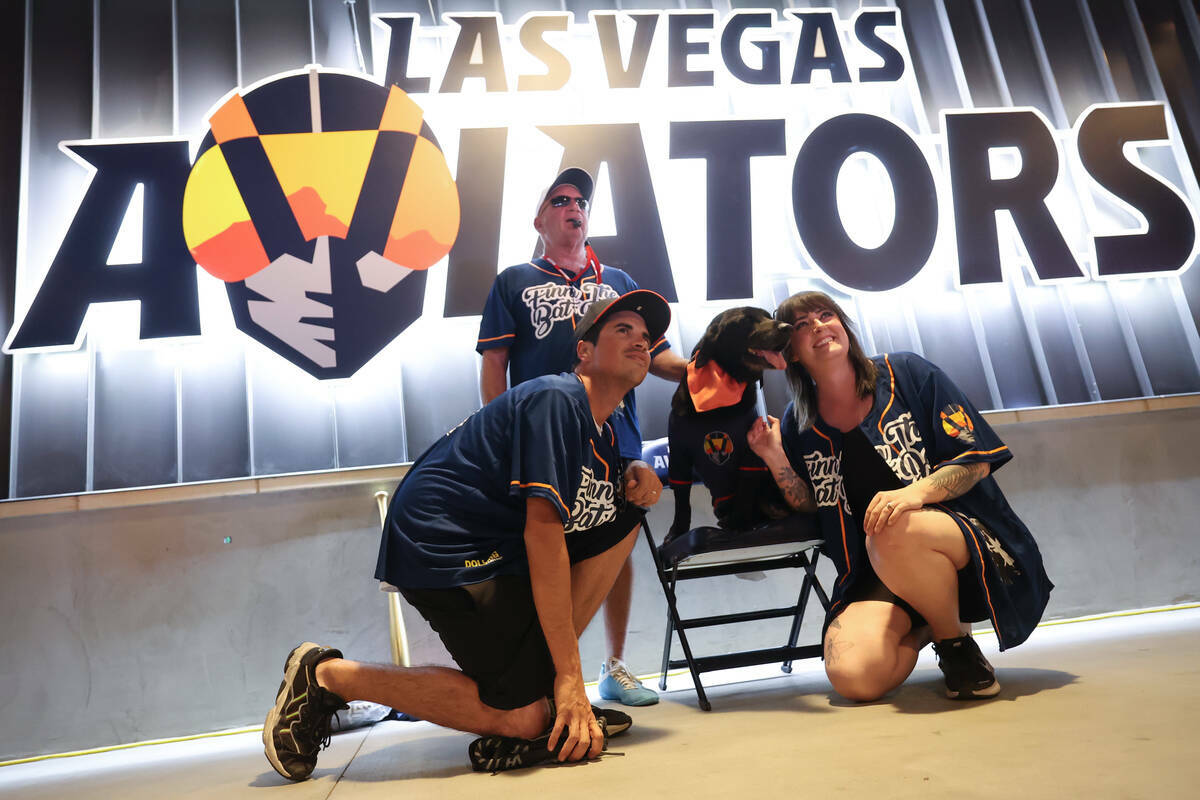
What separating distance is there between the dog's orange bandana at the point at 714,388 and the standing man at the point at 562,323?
7.2 inches

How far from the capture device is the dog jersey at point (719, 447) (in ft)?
7.31

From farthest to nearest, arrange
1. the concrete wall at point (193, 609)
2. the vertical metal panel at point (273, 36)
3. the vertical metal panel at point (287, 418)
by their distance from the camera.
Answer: the vertical metal panel at point (273, 36) < the vertical metal panel at point (287, 418) < the concrete wall at point (193, 609)

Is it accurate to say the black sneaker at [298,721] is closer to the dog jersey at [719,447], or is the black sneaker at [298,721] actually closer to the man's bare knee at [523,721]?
the man's bare knee at [523,721]

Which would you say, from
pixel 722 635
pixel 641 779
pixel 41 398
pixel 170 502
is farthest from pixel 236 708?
pixel 641 779

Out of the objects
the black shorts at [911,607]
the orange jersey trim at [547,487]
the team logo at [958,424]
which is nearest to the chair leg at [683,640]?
the black shorts at [911,607]

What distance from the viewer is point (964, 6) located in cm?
399

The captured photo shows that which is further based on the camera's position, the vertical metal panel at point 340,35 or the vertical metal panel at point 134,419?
the vertical metal panel at point 340,35

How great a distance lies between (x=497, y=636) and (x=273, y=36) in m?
2.95

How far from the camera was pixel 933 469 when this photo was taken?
2.08 m

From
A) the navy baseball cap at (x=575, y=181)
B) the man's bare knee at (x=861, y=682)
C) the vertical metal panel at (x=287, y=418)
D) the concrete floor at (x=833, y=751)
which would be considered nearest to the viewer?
the concrete floor at (x=833, y=751)

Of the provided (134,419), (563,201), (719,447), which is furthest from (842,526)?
(134,419)

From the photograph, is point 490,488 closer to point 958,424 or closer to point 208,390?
point 958,424

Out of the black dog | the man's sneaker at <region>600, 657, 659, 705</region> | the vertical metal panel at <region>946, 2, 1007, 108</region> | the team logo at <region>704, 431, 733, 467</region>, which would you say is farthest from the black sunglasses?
the vertical metal panel at <region>946, 2, 1007, 108</region>

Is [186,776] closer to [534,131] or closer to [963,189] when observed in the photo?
[534,131]
